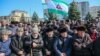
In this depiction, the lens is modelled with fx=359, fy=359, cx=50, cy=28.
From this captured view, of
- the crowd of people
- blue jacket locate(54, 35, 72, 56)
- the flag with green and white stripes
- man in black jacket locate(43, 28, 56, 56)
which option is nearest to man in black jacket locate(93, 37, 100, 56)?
the crowd of people

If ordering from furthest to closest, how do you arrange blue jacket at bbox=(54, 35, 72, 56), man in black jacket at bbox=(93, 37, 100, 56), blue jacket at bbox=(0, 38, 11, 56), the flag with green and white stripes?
1. the flag with green and white stripes
2. blue jacket at bbox=(0, 38, 11, 56)
3. blue jacket at bbox=(54, 35, 72, 56)
4. man in black jacket at bbox=(93, 37, 100, 56)

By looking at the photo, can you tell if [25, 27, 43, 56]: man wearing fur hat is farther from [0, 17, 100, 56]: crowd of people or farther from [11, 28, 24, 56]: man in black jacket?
[11, 28, 24, 56]: man in black jacket

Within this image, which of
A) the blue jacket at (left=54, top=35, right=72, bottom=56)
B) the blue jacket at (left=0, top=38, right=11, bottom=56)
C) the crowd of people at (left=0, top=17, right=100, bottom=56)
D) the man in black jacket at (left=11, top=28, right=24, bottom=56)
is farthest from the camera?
the man in black jacket at (left=11, top=28, right=24, bottom=56)

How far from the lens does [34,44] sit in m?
11.8

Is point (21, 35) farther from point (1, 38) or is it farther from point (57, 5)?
point (57, 5)

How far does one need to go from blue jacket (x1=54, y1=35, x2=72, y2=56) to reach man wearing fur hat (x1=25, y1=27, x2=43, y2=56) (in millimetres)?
562

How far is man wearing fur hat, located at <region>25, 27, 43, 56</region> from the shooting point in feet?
38.3

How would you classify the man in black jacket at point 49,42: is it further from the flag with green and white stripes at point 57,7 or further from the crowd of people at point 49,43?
the flag with green and white stripes at point 57,7

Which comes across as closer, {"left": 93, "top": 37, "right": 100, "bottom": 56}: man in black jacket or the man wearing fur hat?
{"left": 93, "top": 37, "right": 100, "bottom": 56}: man in black jacket

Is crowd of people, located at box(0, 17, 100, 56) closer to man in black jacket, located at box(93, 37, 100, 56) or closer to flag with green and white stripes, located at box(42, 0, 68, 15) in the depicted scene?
man in black jacket, located at box(93, 37, 100, 56)

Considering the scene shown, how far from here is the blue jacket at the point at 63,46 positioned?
11.5m

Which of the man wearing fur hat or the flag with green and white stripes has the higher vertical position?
the flag with green and white stripes

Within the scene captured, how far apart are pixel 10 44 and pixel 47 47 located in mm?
1253

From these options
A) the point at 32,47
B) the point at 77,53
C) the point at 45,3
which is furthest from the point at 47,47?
the point at 45,3
